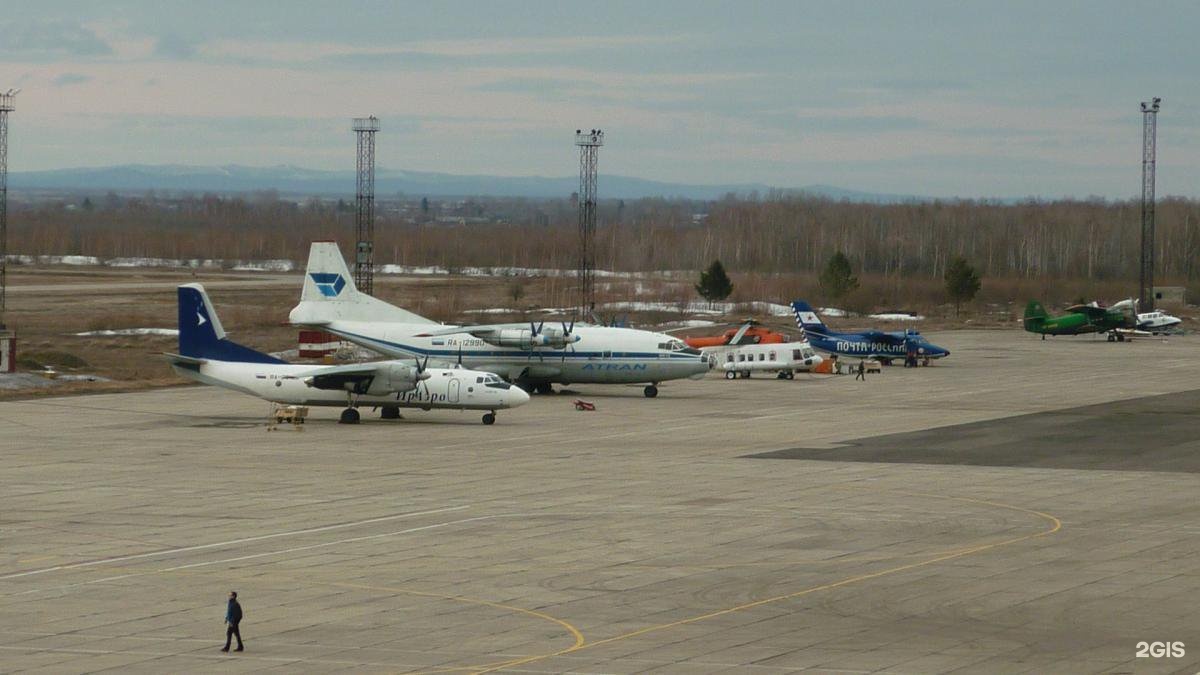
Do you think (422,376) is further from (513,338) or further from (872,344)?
(872,344)

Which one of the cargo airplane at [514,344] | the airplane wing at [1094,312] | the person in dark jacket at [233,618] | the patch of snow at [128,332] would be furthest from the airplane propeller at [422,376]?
the airplane wing at [1094,312]

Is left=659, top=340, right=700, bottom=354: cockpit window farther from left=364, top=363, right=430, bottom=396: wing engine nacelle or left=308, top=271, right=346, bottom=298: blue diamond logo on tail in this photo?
left=308, top=271, right=346, bottom=298: blue diamond logo on tail

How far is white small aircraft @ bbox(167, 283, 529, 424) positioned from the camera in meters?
63.4

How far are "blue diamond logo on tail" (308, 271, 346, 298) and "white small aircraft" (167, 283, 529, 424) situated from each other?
11.6 m

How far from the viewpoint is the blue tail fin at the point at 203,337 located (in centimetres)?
6500

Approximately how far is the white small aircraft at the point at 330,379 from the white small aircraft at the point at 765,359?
26.3m

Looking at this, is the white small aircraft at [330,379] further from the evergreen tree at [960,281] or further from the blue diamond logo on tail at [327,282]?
the evergreen tree at [960,281]

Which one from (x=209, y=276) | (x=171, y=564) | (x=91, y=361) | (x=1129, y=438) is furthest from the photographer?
(x=209, y=276)

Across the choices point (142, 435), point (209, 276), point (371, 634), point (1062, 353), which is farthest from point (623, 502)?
point (209, 276)

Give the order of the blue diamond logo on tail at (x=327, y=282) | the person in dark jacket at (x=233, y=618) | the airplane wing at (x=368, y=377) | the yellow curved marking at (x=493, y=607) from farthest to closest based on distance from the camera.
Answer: the blue diamond logo on tail at (x=327, y=282) < the airplane wing at (x=368, y=377) < the person in dark jacket at (x=233, y=618) < the yellow curved marking at (x=493, y=607)

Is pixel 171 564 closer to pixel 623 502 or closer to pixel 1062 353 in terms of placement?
pixel 623 502

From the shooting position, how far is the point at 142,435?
5953 cm

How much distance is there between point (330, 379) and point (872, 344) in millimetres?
42768

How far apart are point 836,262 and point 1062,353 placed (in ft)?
151
